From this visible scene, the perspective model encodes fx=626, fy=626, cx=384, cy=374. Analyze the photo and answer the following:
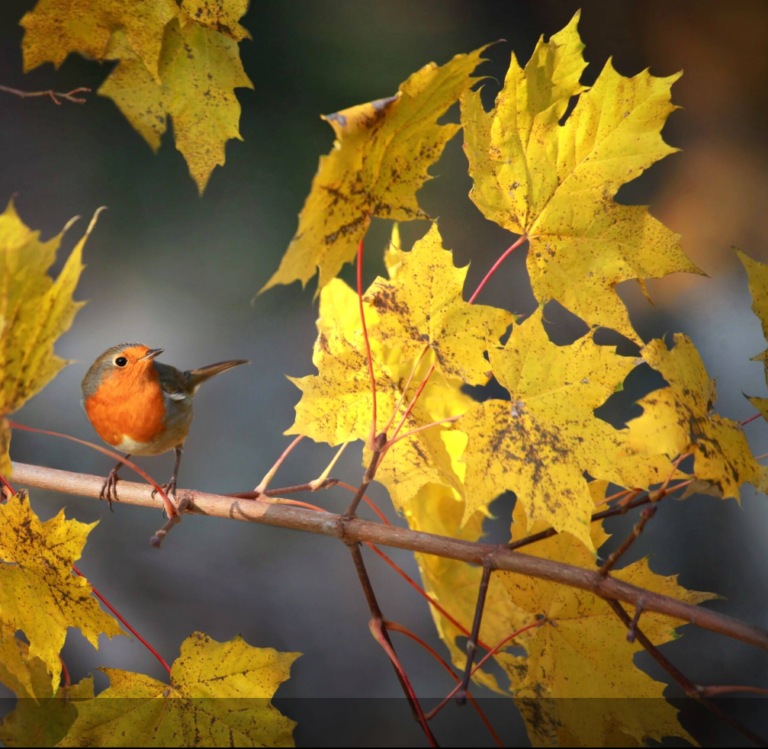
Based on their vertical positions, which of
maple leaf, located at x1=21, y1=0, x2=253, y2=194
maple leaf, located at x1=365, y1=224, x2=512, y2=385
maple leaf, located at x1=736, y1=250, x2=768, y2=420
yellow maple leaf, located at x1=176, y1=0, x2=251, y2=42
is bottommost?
maple leaf, located at x1=365, y1=224, x2=512, y2=385

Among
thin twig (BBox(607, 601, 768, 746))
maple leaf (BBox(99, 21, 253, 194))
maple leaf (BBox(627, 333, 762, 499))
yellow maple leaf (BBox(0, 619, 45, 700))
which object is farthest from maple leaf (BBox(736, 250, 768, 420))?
yellow maple leaf (BBox(0, 619, 45, 700))

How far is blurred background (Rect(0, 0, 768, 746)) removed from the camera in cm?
57

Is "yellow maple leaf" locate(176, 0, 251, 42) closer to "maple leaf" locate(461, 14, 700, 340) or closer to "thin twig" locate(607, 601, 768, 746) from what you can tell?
"maple leaf" locate(461, 14, 700, 340)

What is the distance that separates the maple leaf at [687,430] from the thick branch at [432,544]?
5cm

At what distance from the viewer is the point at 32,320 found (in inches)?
8.9

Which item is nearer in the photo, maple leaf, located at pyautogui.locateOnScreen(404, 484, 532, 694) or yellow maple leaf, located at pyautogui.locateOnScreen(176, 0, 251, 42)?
yellow maple leaf, located at pyautogui.locateOnScreen(176, 0, 251, 42)

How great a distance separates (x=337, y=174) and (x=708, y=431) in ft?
0.65

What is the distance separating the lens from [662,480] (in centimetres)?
29

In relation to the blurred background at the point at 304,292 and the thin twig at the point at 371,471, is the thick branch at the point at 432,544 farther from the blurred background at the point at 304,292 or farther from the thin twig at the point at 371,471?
the blurred background at the point at 304,292

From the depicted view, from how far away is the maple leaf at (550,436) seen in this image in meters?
0.26

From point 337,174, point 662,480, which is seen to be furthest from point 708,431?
point 337,174

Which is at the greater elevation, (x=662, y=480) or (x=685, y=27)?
(x=685, y=27)

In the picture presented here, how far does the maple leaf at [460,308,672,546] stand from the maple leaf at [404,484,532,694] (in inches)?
6.2

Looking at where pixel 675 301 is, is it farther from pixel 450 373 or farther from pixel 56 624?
pixel 56 624
